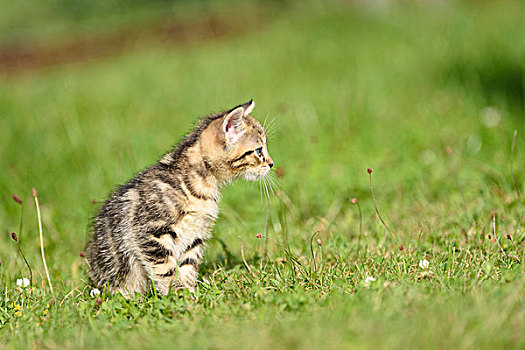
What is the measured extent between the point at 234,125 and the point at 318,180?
2.19 m

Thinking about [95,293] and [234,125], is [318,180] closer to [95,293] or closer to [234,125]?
[234,125]

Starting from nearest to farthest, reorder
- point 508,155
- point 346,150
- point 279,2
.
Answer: point 508,155 < point 346,150 < point 279,2

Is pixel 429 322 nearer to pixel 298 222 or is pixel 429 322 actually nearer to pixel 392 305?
pixel 392 305

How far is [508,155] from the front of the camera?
226 inches

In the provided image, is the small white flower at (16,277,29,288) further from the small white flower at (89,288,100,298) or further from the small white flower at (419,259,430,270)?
the small white flower at (419,259,430,270)

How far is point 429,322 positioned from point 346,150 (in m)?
3.96

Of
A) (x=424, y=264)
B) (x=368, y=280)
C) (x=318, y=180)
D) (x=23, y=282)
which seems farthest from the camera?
(x=318, y=180)

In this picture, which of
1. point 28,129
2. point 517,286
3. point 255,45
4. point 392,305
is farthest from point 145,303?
point 255,45

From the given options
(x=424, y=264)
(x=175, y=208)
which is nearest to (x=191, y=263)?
(x=175, y=208)

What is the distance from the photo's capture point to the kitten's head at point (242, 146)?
401cm

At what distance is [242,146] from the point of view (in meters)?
4.08

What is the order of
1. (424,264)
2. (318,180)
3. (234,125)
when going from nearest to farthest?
1. (424,264)
2. (234,125)
3. (318,180)

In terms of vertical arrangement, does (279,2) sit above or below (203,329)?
above

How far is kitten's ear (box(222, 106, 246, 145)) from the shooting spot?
3.89m
